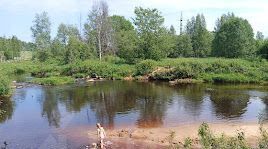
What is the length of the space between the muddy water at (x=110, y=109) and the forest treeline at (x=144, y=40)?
18744mm

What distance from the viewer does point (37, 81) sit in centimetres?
6078

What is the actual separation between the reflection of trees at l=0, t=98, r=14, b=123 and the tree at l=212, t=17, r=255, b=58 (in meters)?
43.1

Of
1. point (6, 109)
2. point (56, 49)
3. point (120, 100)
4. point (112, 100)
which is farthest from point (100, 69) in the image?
point (56, 49)

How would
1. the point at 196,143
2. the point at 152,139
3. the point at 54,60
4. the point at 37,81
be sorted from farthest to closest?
the point at 54,60, the point at 37,81, the point at 152,139, the point at 196,143

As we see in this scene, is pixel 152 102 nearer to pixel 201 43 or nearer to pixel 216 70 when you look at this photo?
pixel 216 70

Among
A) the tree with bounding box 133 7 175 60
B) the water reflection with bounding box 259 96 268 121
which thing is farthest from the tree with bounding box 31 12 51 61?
the water reflection with bounding box 259 96 268 121

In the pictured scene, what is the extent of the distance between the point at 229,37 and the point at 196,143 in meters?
49.5

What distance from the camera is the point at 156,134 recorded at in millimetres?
28562

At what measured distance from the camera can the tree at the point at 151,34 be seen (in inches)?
2857

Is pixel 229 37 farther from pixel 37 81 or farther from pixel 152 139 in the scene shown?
pixel 152 139

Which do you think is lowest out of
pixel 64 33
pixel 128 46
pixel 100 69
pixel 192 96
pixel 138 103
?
pixel 138 103

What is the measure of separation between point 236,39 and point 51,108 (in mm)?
41782

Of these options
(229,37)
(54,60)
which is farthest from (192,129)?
(54,60)

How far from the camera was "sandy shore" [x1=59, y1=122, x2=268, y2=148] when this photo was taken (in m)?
26.0
